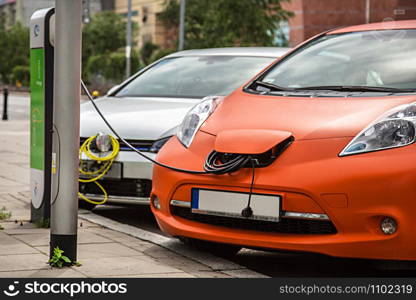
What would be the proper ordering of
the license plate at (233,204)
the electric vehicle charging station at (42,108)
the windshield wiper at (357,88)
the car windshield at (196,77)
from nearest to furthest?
1. the license plate at (233,204)
2. the windshield wiper at (357,88)
3. the electric vehicle charging station at (42,108)
4. the car windshield at (196,77)

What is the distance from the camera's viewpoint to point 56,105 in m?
4.97

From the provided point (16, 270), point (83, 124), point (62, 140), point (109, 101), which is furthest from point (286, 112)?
point (109, 101)

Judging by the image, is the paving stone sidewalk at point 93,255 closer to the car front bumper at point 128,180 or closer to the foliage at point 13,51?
the car front bumper at point 128,180

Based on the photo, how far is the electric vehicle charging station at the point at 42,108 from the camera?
6.55m

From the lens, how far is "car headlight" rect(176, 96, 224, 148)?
18.3 ft

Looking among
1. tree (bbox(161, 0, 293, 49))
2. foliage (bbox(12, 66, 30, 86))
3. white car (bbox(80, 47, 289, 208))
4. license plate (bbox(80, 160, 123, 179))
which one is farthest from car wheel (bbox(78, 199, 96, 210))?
foliage (bbox(12, 66, 30, 86))

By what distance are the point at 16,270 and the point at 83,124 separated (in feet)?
8.87

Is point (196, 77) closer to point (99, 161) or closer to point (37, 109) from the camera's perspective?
point (99, 161)

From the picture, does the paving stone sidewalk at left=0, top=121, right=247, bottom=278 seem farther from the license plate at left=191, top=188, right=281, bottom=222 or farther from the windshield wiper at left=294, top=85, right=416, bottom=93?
the windshield wiper at left=294, top=85, right=416, bottom=93

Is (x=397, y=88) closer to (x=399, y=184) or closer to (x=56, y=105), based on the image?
(x=399, y=184)

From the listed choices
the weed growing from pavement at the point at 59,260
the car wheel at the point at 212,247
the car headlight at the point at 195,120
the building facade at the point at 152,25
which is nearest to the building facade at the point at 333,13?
the building facade at the point at 152,25

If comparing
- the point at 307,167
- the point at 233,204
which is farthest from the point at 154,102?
the point at 307,167

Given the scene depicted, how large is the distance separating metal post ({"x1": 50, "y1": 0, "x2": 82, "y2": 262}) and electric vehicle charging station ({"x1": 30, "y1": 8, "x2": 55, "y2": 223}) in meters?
1.46

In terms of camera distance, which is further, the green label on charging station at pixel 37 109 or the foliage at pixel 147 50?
the foliage at pixel 147 50
